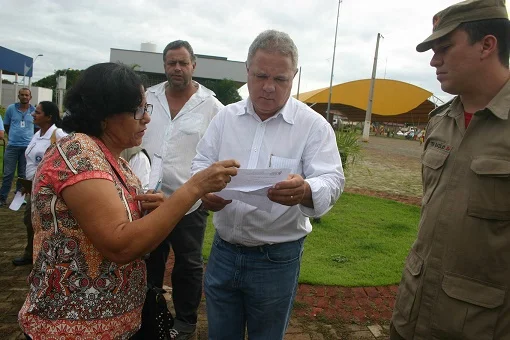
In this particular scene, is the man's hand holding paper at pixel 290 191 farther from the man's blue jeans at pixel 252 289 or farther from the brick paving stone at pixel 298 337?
the brick paving stone at pixel 298 337

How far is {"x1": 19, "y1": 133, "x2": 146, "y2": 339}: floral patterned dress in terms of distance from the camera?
1.53 meters

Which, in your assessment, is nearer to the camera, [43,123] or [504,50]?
[504,50]

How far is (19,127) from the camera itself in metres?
7.38

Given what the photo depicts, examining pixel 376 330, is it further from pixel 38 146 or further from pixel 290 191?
pixel 38 146

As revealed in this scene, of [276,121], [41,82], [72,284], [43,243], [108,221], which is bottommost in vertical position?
[72,284]

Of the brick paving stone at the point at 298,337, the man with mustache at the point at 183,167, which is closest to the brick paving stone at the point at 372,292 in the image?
the brick paving stone at the point at 298,337

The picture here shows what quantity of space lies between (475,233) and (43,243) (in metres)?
1.84

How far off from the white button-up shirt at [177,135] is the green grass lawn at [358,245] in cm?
207

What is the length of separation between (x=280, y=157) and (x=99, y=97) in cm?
93

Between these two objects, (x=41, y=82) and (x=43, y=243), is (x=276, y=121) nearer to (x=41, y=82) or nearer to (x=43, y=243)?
(x=43, y=243)

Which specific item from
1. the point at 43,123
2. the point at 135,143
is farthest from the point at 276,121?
the point at 43,123

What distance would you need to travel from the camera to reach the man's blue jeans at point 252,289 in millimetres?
2104

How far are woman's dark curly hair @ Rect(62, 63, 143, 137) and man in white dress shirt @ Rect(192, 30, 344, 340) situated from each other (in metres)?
0.63

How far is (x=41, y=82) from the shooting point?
230 ft
